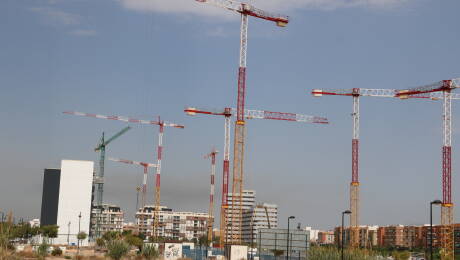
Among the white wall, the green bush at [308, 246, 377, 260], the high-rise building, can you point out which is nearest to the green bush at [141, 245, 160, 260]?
the green bush at [308, 246, 377, 260]

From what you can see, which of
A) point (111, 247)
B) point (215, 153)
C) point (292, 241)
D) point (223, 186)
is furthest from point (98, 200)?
point (292, 241)

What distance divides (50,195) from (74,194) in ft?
50.3

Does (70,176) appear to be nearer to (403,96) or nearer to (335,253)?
(403,96)

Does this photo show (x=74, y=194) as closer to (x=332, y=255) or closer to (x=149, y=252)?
(x=149, y=252)

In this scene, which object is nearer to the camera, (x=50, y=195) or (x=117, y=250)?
(x=117, y=250)

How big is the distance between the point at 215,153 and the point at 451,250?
Result: 328 feet

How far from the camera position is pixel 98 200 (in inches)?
7554

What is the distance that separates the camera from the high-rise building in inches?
7013

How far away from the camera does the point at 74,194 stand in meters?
167

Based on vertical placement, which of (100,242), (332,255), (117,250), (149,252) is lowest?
(100,242)

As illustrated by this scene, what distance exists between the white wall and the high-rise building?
11.9 m

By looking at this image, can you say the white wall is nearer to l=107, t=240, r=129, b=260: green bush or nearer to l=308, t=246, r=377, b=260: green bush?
l=107, t=240, r=129, b=260: green bush

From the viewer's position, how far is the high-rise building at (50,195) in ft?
584

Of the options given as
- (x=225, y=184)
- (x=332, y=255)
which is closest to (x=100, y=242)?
(x=225, y=184)
